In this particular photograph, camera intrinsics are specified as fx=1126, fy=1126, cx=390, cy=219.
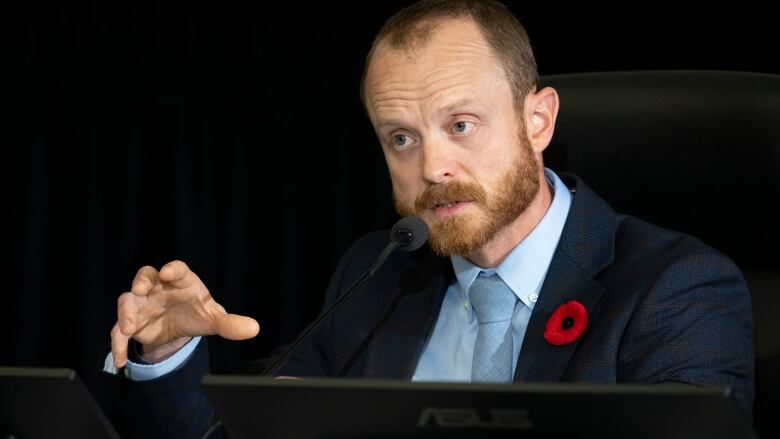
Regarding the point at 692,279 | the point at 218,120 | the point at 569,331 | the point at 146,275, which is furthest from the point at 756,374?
the point at 218,120

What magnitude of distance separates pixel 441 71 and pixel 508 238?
34cm

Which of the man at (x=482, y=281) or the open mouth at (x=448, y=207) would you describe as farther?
the open mouth at (x=448, y=207)

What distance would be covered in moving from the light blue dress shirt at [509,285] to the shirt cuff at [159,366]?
6 centimetres

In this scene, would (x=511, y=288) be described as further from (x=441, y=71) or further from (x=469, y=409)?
(x=469, y=409)

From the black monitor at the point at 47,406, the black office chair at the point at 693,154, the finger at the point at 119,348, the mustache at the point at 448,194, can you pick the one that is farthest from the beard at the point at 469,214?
the black monitor at the point at 47,406

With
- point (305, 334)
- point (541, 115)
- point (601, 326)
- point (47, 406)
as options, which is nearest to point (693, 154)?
point (541, 115)

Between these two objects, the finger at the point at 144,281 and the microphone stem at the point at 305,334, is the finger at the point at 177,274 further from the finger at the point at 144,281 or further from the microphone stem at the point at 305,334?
the microphone stem at the point at 305,334

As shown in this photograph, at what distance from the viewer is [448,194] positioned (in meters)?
1.91

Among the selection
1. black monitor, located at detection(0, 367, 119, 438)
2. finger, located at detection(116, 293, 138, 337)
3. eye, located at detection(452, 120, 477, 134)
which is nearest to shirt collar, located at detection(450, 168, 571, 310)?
eye, located at detection(452, 120, 477, 134)

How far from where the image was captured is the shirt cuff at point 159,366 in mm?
1824

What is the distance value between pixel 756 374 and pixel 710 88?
51 cm

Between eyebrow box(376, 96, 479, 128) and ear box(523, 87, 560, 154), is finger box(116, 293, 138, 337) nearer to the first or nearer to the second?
eyebrow box(376, 96, 479, 128)

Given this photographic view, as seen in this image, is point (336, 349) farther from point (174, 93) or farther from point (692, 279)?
point (174, 93)

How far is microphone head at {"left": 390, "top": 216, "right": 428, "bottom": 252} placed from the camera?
1.78m
